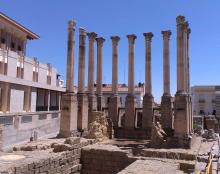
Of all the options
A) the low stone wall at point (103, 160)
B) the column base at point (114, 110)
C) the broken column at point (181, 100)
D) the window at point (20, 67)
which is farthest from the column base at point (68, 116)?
the window at point (20, 67)

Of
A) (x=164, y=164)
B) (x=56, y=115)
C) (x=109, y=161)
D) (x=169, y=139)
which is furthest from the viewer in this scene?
(x=56, y=115)

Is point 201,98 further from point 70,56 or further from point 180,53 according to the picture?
point 70,56

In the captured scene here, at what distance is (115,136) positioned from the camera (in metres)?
25.8

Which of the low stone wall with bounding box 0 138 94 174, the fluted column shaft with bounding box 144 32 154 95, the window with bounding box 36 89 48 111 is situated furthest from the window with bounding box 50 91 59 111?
the low stone wall with bounding box 0 138 94 174

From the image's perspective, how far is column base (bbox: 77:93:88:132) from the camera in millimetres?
23984

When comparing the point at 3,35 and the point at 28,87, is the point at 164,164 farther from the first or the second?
the point at 3,35

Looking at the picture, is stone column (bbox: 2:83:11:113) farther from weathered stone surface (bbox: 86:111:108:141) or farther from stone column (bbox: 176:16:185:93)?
stone column (bbox: 176:16:185:93)

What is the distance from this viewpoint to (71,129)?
22203mm

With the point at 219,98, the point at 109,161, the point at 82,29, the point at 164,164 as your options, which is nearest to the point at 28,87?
the point at 82,29

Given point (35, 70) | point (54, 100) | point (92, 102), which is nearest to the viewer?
point (92, 102)

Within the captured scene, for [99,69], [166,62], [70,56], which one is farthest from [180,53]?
[99,69]

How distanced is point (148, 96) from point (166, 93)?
148cm

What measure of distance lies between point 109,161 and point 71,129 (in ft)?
18.9

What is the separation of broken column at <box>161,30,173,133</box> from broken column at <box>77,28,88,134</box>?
6.24 meters
